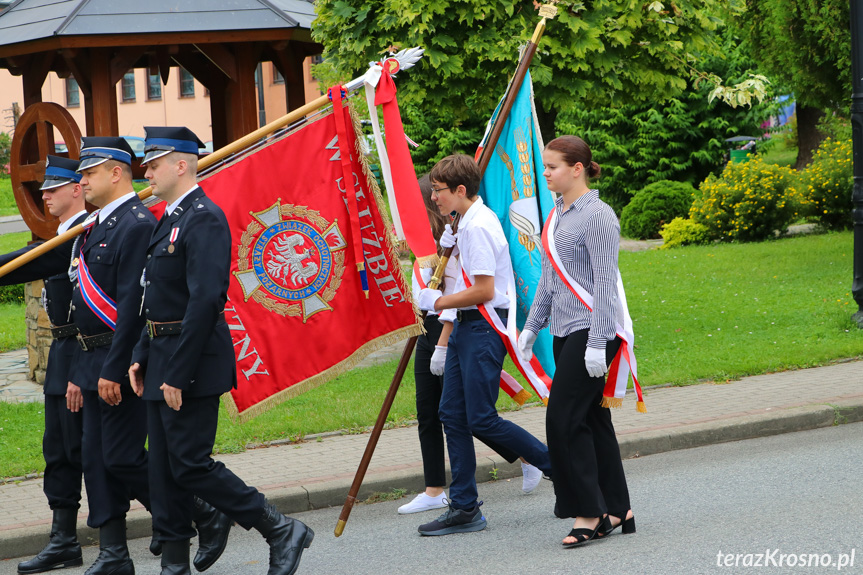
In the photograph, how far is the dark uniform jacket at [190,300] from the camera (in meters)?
4.44

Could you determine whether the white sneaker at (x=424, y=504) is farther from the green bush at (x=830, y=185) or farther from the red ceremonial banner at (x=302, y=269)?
the green bush at (x=830, y=185)

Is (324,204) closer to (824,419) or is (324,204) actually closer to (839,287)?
(824,419)

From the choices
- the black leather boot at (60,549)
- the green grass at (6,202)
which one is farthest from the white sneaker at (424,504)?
the green grass at (6,202)

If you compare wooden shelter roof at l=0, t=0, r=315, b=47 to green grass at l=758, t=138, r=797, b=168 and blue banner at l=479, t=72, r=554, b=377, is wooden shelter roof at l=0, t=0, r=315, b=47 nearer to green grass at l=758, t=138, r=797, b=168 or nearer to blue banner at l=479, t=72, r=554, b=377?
blue banner at l=479, t=72, r=554, b=377

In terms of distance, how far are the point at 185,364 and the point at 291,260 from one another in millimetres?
1087

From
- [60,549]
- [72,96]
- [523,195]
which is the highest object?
[72,96]

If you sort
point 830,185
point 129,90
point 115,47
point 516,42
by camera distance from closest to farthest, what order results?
point 516,42, point 115,47, point 830,185, point 129,90

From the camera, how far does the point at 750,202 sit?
1966 cm

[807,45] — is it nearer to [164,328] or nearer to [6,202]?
[164,328]

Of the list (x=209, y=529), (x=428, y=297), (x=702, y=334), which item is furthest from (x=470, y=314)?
(x=702, y=334)

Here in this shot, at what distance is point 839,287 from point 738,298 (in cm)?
136

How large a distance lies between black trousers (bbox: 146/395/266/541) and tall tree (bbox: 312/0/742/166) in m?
5.48

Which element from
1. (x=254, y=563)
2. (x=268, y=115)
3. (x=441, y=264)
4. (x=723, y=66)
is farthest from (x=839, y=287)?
(x=268, y=115)

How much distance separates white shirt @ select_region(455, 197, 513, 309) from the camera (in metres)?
5.32
